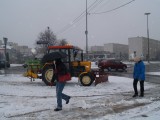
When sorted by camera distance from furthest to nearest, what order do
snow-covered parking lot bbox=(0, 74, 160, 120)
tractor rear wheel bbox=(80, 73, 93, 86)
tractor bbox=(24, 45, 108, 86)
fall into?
tractor bbox=(24, 45, 108, 86), tractor rear wheel bbox=(80, 73, 93, 86), snow-covered parking lot bbox=(0, 74, 160, 120)

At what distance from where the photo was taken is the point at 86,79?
1675cm

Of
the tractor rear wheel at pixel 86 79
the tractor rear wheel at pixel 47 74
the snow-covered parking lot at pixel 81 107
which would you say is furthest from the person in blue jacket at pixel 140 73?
the tractor rear wheel at pixel 47 74

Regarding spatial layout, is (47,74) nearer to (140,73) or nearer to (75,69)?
(75,69)

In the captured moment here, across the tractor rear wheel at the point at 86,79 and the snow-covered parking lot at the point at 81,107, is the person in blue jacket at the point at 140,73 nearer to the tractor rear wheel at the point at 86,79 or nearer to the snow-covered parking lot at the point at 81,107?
the snow-covered parking lot at the point at 81,107

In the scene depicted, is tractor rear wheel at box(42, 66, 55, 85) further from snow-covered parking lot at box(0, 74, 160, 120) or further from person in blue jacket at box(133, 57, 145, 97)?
person in blue jacket at box(133, 57, 145, 97)

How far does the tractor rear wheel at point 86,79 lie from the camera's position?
54.7 ft

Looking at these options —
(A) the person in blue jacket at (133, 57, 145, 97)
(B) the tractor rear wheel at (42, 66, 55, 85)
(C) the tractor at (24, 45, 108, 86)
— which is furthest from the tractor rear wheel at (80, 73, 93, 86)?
(A) the person in blue jacket at (133, 57, 145, 97)

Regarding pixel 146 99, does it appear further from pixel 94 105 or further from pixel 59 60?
pixel 59 60

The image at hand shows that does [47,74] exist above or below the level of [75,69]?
below

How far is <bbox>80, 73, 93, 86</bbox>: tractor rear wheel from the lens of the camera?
16.7m

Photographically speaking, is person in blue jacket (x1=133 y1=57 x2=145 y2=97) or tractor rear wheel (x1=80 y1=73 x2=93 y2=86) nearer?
person in blue jacket (x1=133 y1=57 x2=145 y2=97)

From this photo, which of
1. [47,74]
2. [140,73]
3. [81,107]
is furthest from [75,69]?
[81,107]

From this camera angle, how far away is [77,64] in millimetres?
17328

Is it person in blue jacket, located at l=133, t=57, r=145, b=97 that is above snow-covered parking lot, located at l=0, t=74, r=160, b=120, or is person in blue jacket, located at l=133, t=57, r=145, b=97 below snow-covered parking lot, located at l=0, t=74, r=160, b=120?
above
